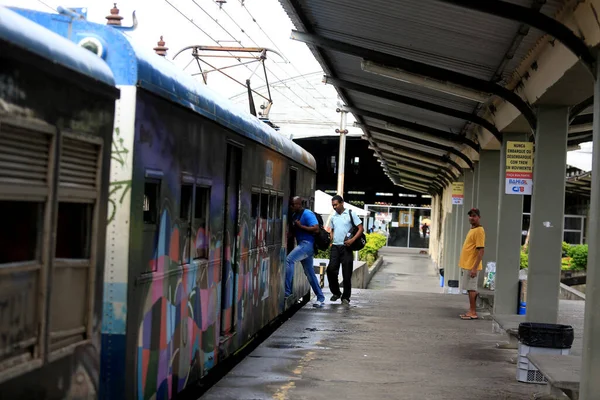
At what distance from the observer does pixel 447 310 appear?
52.7ft

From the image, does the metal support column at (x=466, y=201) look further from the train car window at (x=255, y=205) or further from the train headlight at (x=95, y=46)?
the train headlight at (x=95, y=46)

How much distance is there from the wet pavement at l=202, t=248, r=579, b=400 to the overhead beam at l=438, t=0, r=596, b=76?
3.23m

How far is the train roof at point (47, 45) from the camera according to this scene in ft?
12.1

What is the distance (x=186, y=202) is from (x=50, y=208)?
2.87 meters

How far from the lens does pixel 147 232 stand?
232 inches

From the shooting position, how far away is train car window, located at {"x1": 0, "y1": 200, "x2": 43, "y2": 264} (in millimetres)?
3771

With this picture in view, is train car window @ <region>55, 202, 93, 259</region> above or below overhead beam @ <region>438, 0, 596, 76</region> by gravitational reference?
below

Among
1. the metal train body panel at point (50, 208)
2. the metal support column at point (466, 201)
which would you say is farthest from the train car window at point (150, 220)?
the metal support column at point (466, 201)

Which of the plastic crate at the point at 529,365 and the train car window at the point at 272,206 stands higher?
the train car window at the point at 272,206

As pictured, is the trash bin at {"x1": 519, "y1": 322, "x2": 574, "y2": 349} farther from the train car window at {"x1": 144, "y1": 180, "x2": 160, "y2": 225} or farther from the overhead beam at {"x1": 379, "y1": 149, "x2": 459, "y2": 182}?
the overhead beam at {"x1": 379, "y1": 149, "x2": 459, "y2": 182}

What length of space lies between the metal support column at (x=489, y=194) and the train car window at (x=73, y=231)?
1277 cm

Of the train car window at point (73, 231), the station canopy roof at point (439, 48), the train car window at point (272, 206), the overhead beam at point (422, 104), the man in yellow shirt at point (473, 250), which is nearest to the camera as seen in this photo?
the train car window at point (73, 231)

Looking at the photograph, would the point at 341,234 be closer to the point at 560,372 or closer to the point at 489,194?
the point at 489,194

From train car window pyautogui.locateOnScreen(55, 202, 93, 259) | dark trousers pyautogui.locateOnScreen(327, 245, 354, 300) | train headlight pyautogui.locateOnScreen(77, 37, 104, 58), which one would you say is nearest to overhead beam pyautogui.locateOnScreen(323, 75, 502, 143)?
dark trousers pyautogui.locateOnScreen(327, 245, 354, 300)
